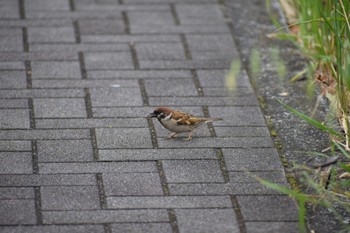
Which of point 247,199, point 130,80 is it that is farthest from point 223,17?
point 247,199

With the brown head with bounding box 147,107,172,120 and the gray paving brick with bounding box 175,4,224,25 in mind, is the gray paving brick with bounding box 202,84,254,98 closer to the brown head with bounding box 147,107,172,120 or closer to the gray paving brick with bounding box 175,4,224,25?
the brown head with bounding box 147,107,172,120

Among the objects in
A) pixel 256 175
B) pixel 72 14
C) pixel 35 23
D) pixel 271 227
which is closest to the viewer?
pixel 271 227

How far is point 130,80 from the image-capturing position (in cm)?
634

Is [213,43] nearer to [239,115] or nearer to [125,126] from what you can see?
[239,115]


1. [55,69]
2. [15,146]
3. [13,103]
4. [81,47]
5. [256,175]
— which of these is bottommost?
[256,175]

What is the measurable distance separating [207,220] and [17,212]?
3.54 feet

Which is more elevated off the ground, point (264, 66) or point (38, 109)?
point (264, 66)

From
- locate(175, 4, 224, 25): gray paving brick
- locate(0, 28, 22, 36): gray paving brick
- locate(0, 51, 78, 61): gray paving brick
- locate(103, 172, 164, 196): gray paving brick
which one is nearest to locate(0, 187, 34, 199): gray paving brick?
locate(103, 172, 164, 196): gray paving brick

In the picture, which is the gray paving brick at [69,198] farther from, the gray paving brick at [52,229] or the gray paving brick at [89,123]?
the gray paving brick at [89,123]

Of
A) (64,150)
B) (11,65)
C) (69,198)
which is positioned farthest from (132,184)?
(11,65)

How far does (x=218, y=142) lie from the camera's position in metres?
5.52

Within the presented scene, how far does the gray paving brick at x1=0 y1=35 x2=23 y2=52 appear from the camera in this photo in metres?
6.72

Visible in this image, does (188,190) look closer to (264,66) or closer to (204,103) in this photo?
(204,103)

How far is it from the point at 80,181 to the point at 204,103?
1.46 meters
